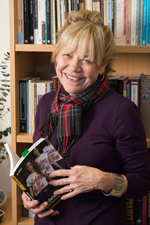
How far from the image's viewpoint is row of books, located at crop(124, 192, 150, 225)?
1.56 metres

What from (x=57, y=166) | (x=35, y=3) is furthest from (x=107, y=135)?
(x=35, y=3)

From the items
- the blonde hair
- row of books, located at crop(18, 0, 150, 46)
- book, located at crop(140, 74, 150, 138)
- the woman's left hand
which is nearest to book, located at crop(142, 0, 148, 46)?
row of books, located at crop(18, 0, 150, 46)

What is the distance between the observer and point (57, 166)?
0.99 m

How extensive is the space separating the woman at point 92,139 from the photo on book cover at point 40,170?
0.03 metres

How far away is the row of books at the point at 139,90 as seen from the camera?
56.1 inches

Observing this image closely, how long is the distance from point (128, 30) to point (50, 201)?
Answer: 0.87 meters

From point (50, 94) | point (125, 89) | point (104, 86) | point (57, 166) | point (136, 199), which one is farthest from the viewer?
point (136, 199)

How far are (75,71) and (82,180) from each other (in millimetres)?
406

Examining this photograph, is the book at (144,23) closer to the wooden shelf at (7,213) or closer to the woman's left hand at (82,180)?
the woman's left hand at (82,180)

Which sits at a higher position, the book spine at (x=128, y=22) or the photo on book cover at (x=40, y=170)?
the book spine at (x=128, y=22)

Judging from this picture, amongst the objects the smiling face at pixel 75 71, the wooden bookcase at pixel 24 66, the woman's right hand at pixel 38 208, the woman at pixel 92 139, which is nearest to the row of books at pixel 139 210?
the wooden bookcase at pixel 24 66

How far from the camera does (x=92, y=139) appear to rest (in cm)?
108

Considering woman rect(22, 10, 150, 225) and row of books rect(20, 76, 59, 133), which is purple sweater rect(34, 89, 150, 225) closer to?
woman rect(22, 10, 150, 225)

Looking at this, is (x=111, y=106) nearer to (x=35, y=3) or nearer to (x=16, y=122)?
(x=16, y=122)
